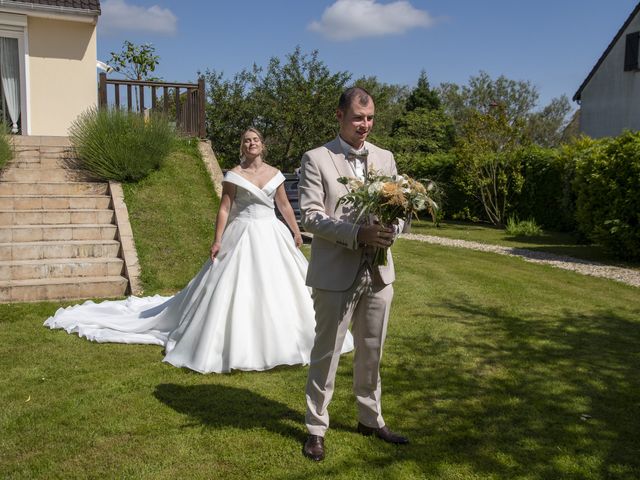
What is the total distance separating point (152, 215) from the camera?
11.2 m

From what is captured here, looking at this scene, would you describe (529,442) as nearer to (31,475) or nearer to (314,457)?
(314,457)

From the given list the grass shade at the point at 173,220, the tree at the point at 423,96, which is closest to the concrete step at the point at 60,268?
the grass shade at the point at 173,220

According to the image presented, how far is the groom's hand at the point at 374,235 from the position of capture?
12.1 feet

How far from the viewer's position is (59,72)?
1666cm

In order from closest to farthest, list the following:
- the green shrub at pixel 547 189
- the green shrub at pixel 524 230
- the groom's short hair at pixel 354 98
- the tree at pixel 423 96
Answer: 1. the groom's short hair at pixel 354 98
2. the green shrub at pixel 524 230
3. the green shrub at pixel 547 189
4. the tree at pixel 423 96

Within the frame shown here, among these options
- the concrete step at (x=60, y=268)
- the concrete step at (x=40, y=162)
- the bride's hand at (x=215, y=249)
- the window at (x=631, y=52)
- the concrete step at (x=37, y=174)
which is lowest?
the concrete step at (x=60, y=268)

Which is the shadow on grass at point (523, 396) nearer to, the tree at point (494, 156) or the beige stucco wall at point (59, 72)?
the beige stucco wall at point (59, 72)

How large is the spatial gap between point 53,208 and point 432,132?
18309 mm

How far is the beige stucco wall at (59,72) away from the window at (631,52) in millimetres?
22594

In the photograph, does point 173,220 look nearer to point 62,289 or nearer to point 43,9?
point 62,289

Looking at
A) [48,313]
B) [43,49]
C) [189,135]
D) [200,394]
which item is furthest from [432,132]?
[200,394]

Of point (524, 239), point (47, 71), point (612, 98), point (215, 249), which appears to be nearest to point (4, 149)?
point (47, 71)

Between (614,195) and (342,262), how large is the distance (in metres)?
10.9

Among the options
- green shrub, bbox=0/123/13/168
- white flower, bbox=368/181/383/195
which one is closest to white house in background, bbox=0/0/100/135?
green shrub, bbox=0/123/13/168
